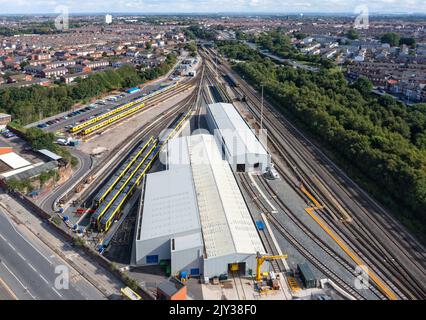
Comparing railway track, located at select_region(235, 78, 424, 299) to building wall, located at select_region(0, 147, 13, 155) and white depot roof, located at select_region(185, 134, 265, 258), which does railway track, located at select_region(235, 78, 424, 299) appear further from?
building wall, located at select_region(0, 147, 13, 155)

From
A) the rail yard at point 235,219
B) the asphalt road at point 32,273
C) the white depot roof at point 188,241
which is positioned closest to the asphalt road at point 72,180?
the rail yard at point 235,219

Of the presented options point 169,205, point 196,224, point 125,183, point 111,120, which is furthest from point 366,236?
point 111,120

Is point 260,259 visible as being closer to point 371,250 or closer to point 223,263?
point 223,263

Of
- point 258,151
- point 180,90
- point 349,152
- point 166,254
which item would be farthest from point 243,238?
point 180,90

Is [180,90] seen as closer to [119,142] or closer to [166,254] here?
[119,142]

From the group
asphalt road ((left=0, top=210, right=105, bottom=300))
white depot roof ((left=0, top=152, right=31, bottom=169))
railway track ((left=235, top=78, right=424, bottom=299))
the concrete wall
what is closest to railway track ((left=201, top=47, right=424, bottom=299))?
railway track ((left=235, top=78, right=424, bottom=299))

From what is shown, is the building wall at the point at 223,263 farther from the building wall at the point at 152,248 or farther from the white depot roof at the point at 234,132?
the white depot roof at the point at 234,132

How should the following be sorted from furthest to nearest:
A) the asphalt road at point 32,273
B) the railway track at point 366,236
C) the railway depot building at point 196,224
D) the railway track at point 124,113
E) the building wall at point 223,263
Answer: the railway track at point 124,113
the railway track at point 366,236
the railway depot building at point 196,224
the building wall at point 223,263
the asphalt road at point 32,273
